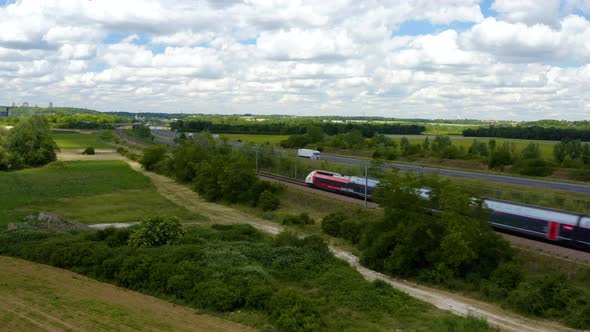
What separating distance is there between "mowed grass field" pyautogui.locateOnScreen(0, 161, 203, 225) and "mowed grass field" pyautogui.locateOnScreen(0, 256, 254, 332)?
17131 mm

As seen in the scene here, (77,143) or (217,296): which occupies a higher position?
(217,296)

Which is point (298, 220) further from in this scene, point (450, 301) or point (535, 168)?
point (535, 168)

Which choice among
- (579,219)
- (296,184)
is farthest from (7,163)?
(579,219)

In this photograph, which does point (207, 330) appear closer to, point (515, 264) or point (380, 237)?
point (380, 237)

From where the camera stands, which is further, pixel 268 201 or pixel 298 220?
pixel 268 201

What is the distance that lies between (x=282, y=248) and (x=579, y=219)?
17.3 m

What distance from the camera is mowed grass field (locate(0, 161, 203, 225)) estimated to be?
4413cm

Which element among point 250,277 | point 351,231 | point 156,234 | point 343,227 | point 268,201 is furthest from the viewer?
point 268,201

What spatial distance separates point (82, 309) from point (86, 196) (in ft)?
118

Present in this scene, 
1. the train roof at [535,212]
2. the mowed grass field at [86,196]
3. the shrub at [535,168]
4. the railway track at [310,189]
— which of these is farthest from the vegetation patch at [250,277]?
the shrub at [535,168]

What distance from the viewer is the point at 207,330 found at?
19.3 m

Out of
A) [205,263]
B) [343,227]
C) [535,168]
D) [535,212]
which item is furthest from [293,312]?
[535,168]

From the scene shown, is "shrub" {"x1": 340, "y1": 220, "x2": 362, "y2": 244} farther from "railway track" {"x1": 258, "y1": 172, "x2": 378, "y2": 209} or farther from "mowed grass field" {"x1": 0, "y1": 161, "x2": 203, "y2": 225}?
"mowed grass field" {"x1": 0, "y1": 161, "x2": 203, "y2": 225}

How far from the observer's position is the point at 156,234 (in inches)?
1231
